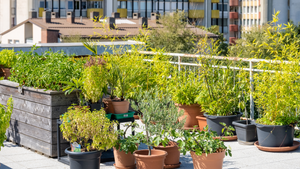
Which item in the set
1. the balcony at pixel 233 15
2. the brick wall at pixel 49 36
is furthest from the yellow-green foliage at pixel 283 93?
the balcony at pixel 233 15

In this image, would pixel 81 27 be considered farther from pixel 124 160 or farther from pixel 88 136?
pixel 88 136

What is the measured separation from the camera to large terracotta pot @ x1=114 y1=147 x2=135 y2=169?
4836 mm

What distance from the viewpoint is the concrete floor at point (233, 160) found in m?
5.05

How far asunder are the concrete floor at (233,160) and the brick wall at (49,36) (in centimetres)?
3949

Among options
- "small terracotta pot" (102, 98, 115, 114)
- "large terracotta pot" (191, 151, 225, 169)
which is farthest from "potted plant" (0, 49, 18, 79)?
"large terracotta pot" (191, 151, 225, 169)

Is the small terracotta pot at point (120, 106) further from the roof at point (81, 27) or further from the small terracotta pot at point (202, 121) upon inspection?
the roof at point (81, 27)

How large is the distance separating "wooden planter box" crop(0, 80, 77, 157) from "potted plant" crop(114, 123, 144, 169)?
2.91 feet

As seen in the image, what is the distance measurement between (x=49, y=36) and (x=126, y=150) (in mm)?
41159

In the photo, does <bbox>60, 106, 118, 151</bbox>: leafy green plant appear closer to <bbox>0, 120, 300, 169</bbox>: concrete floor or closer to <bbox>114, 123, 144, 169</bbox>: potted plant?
<bbox>114, 123, 144, 169</bbox>: potted plant

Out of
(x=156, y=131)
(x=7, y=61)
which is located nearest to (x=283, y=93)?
(x=156, y=131)

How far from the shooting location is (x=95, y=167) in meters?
4.53

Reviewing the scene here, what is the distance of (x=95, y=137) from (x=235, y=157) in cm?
195

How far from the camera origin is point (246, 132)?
6000 millimetres

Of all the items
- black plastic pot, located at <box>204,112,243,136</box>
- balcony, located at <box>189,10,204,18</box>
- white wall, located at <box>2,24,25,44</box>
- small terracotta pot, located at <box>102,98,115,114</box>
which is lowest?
black plastic pot, located at <box>204,112,243,136</box>
